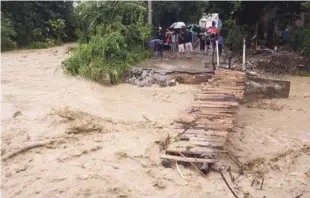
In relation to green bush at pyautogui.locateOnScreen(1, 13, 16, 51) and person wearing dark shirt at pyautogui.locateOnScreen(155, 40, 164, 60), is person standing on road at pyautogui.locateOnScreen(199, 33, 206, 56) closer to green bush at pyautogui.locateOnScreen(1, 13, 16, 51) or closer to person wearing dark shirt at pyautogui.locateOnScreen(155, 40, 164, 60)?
person wearing dark shirt at pyautogui.locateOnScreen(155, 40, 164, 60)

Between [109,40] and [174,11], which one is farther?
[174,11]

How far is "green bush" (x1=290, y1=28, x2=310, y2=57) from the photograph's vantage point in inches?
573

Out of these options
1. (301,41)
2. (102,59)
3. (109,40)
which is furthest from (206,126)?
(301,41)

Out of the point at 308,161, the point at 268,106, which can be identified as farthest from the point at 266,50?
the point at 308,161

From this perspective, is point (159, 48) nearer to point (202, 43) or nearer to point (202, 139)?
point (202, 43)

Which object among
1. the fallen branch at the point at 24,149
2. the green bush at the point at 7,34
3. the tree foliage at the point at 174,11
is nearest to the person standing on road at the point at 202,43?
the tree foliage at the point at 174,11

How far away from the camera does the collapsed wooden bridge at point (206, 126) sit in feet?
18.8

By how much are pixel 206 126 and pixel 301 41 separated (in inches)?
402

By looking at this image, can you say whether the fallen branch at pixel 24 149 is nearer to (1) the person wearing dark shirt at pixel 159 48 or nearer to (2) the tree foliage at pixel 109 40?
(2) the tree foliage at pixel 109 40

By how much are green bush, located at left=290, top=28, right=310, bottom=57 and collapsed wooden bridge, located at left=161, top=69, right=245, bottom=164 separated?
6767mm

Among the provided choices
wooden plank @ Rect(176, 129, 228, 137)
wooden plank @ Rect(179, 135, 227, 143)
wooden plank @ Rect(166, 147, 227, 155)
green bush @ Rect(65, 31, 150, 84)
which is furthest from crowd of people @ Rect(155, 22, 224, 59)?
wooden plank @ Rect(166, 147, 227, 155)

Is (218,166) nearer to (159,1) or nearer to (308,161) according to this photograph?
(308,161)

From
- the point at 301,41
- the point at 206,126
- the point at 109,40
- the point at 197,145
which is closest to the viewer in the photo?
the point at 197,145

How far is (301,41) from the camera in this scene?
1502 cm
